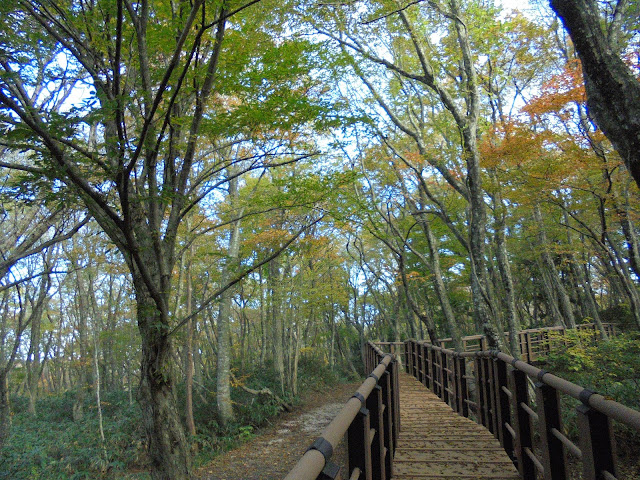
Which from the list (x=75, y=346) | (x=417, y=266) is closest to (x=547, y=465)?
(x=417, y=266)

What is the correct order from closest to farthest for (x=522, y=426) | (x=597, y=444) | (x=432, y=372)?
(x=597, y=444)
(x=522, y=426)
(x=432, y=372)

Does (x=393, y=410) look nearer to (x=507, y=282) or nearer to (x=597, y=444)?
(x=597, y=444)

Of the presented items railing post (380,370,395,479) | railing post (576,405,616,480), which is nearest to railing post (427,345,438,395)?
railing post (380,370,395,479)

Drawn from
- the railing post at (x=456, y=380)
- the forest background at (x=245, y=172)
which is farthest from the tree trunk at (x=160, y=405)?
the railing post at (x=456, y=380)

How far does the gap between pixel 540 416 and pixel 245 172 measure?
5504 mm

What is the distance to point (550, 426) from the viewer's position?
2.58m

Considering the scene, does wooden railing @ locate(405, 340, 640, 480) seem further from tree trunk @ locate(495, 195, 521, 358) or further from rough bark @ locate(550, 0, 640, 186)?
tree trunk @ locate(495, 195, 521, 358)

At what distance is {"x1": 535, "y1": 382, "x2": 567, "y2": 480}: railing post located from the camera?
8.30 ft

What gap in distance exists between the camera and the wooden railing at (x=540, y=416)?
1.91m

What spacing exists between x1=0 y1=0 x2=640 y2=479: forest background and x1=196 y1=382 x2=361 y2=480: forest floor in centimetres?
70

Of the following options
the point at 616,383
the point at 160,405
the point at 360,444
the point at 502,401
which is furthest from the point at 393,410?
the point at 616,383

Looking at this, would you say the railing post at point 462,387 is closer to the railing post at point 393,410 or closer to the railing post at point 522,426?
the railing post at point 393,410

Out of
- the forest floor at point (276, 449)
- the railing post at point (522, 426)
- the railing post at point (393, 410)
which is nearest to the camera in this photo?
the railing post at point (522, 426)

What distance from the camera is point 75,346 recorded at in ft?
79.5
